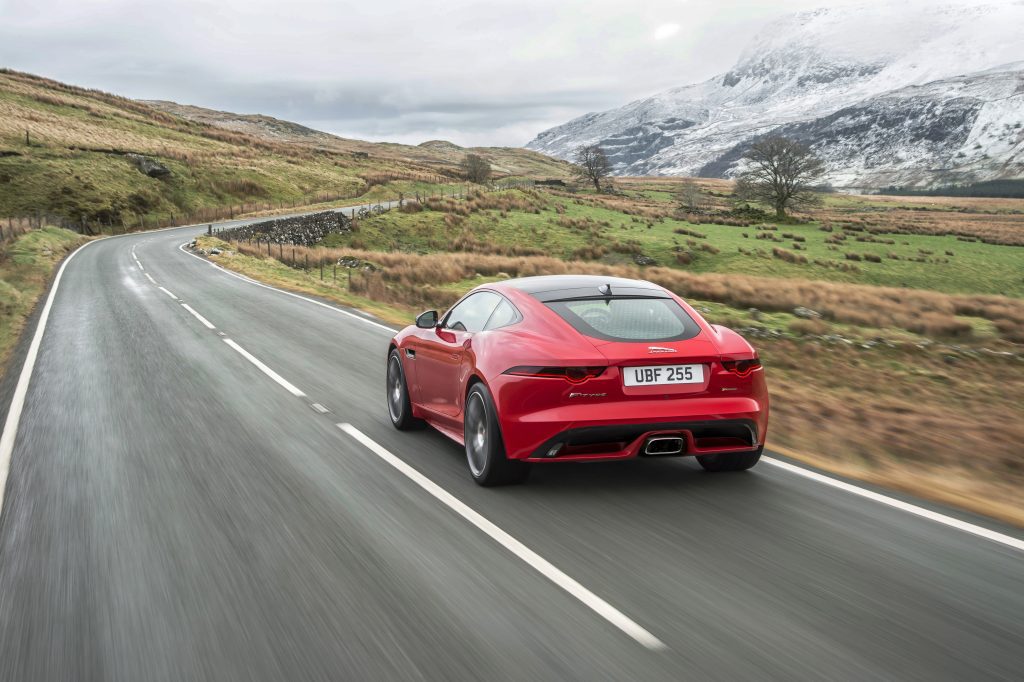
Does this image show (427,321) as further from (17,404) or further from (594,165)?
(594,165)

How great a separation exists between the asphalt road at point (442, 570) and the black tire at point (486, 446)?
0.12 metres

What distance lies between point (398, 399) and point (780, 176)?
243 ft

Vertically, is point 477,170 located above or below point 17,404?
above

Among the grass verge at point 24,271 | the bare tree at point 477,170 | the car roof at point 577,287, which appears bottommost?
the grass verge at point 24,271

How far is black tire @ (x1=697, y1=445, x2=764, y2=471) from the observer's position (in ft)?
19.4

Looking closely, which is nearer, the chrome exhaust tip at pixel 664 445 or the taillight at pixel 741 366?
the chrome exhaust tip at pixel 664 445

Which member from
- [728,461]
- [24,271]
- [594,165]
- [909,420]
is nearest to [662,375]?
[728,461]

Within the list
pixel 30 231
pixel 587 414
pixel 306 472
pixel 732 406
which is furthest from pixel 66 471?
pixel 30 231

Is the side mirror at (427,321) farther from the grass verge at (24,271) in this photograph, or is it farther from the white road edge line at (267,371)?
the grass verge at (24,271)

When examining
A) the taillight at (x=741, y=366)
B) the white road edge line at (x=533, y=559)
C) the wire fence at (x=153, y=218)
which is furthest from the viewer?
the wire fence at (x=153, y=218)

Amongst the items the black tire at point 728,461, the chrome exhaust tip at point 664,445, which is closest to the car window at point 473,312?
the chrome exhaust tip at point 664,445

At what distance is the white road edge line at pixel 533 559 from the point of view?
347cm

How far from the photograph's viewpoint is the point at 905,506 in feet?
17.2

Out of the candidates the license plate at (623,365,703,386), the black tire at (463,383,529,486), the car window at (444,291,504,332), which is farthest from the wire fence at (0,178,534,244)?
the license plate at (623,365,703,386)
